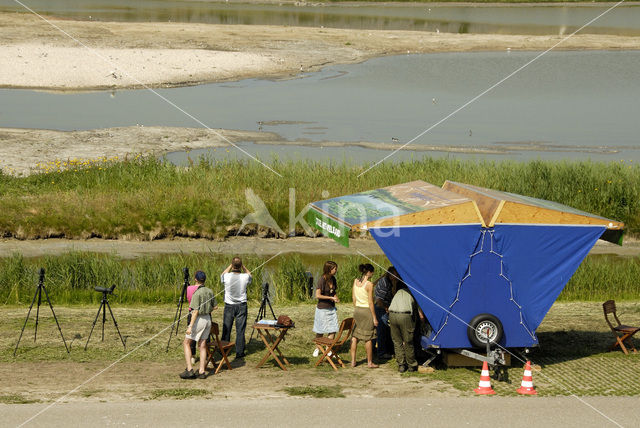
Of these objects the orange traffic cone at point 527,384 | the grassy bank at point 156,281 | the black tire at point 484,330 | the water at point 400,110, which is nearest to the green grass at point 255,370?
the orange traffic cone at point 527,384

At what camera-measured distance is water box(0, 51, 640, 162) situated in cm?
4075

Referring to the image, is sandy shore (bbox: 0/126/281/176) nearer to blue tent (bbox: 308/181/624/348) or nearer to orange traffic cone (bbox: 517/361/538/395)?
blue tent (bbox: 308/181/624/348)

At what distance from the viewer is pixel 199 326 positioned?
15.2 m

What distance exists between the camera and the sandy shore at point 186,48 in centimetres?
5406

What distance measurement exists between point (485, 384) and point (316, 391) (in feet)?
8.38

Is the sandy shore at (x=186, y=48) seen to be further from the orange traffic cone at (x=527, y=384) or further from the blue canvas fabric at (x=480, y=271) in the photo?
the orange traffic cone at (x=527, y=384)

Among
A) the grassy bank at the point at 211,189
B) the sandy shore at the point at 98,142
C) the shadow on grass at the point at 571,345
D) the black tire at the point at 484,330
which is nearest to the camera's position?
the black tire at the point at 484,330

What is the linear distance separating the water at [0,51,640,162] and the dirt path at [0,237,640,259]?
19.4ft

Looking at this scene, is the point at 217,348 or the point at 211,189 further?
the point at 211,189

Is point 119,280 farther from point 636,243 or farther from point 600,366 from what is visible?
point 636,243

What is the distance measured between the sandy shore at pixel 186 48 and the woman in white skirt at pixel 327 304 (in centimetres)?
3836

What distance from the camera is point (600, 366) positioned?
52.6 ft

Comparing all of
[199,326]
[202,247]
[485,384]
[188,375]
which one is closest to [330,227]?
[199,326]

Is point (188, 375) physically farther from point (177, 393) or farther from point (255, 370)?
point (255, 370)
